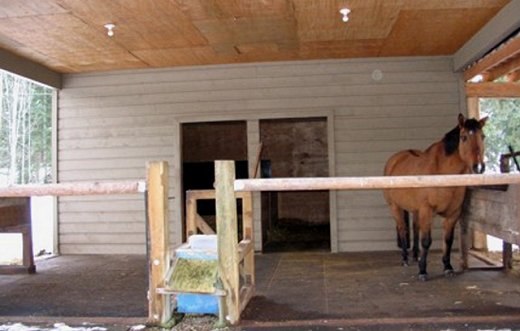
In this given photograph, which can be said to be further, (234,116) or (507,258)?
(234,116)

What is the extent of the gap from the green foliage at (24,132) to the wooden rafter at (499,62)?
43.7ft

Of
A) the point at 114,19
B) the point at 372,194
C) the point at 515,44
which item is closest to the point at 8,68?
the point at 114,19

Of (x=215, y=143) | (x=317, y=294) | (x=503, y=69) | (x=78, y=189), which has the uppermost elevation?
(x=503, y=69)

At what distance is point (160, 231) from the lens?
318 centimetres

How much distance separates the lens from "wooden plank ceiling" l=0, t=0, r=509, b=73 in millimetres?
4715

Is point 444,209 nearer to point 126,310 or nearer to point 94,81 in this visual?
point 126,310

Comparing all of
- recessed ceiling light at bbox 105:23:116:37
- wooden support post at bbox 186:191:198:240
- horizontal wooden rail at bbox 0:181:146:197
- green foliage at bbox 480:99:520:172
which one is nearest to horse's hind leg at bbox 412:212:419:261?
wooden support post at bbox 186:191:198:240

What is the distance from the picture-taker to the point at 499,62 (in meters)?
6.02

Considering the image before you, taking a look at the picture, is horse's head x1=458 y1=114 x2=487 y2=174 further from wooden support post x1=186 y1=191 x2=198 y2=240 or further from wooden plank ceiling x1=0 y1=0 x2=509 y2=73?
wooden support post x1=186 y1=191 x2=198 y2=240

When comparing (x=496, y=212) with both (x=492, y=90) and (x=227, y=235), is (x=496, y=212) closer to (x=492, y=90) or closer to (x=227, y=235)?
(x=227, y=235)

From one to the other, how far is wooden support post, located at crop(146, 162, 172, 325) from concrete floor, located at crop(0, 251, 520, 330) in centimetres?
18

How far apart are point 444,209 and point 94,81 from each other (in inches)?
207

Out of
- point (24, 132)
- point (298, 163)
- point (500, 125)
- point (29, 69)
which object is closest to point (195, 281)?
→ point (29, 69)

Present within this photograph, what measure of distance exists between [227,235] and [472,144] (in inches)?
107
